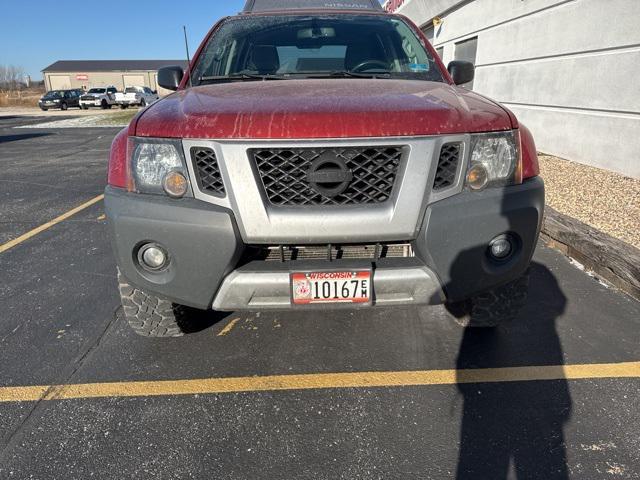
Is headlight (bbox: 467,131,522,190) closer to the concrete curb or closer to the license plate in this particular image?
the license plate

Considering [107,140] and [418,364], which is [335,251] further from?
[107,140]

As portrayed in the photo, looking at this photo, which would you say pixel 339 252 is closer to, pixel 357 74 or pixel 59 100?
pixel 357 74

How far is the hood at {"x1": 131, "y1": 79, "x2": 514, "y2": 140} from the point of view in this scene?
186 cm

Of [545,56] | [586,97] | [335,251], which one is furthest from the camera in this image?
[545,56]

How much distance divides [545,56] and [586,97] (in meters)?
1.52

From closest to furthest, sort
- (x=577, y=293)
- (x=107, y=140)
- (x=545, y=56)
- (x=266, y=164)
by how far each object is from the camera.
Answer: (x=266, y=164) → (x=577, y=293) → (x=545, y=56) → (x=107, y=140)

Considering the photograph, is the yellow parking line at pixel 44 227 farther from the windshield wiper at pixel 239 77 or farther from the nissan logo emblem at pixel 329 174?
the nissan logo emblem at pixel 329 174

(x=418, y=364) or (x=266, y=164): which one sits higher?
(x=266, y=164)

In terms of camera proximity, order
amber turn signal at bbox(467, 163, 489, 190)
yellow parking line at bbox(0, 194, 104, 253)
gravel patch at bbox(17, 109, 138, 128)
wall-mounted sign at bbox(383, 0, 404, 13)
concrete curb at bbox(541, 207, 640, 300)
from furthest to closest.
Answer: gravel patch at bbox(17, 109, 138, 128) < wall-mounted sign at bbox(383, 0, 404, 13) < yellow parking line at bbox(0, 194, 104, 253) < concrete curb at bbox(541, 207, 640, 300) < amber turn signal at bbox(467, 163, 489, 190)

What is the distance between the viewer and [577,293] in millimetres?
3219

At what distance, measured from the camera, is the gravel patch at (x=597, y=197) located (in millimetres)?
4102

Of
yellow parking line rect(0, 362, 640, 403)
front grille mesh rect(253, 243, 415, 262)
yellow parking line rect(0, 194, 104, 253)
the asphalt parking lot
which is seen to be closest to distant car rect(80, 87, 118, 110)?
yellow parking line rect(0, 194, 104, 253)

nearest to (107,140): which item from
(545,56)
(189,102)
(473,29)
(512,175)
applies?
(473,29)

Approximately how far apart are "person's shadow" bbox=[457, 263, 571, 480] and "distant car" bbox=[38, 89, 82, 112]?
43.5m
